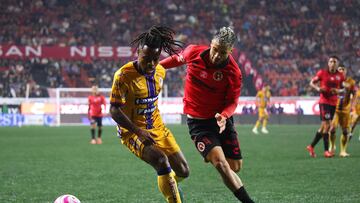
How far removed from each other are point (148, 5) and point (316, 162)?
33.6 metres

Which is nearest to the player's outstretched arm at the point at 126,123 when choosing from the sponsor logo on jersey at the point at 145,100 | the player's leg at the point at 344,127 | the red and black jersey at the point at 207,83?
the sponsor logo on jersey at the point at 145,100

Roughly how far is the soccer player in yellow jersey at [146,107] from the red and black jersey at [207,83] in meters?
0.39

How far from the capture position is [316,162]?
14.5m

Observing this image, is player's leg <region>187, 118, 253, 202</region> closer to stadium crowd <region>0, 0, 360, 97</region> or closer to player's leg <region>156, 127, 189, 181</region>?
player's leg <region>156, 127, 189, 181</region>

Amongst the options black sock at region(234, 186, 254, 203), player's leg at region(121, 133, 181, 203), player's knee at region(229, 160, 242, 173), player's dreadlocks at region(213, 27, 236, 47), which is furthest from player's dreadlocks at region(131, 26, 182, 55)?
black sock at region(234, 186, 254, 203)

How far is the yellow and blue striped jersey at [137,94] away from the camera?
23.4ft

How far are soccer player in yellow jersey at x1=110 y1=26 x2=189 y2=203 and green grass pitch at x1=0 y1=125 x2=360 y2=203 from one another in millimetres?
1563

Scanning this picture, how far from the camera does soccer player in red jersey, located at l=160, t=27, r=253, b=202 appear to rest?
24.4 feet

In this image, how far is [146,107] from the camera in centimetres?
747

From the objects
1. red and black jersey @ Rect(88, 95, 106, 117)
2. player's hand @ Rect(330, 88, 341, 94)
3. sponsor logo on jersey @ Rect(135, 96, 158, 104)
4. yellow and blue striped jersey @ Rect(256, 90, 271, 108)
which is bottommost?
yellow and blue striped jersey @ Rect(256, 90, 271, 108)

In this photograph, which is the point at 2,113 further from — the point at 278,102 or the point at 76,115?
the point at 278,102

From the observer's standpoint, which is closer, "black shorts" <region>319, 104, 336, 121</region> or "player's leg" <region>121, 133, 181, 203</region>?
"player's leg" <region>121, 133, 181, 203</region>

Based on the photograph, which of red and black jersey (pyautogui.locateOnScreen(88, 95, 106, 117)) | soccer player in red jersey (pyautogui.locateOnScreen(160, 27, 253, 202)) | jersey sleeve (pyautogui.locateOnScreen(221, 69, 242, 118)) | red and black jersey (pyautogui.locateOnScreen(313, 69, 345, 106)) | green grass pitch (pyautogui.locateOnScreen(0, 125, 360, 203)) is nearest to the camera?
soccer player in red jersey (pyautogui.locateOnScreen(160, 27, 253, 202))

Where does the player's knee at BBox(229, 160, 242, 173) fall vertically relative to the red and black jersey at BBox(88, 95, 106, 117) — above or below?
above
